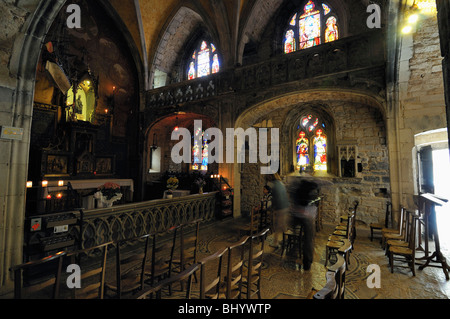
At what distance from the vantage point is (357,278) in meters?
3.66

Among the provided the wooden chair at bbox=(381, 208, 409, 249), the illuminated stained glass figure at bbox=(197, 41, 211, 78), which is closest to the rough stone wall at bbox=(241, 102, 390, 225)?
the wooden chair at bbox=(381, 208, 409, 249)

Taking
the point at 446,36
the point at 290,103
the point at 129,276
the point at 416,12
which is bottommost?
the point at 129,276

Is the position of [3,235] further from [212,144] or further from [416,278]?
[212,144]

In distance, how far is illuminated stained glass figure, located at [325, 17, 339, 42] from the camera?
824 cm

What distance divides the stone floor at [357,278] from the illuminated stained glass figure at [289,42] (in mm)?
7665

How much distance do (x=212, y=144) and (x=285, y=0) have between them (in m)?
6.80

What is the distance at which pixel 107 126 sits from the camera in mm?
9703

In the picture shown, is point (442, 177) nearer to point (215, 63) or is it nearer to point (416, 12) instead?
point (416, 12)

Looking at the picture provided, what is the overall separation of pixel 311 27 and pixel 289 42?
0.93 metres

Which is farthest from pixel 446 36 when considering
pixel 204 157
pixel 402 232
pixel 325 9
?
pixel 204 157

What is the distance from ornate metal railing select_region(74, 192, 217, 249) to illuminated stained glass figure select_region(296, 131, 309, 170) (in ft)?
12.9

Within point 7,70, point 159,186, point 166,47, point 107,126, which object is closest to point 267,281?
point 7,70

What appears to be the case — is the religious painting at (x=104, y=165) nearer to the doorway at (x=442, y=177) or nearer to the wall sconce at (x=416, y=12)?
the wall sconce at (x=416, y=12)

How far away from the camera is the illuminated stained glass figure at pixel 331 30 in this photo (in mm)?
8238
